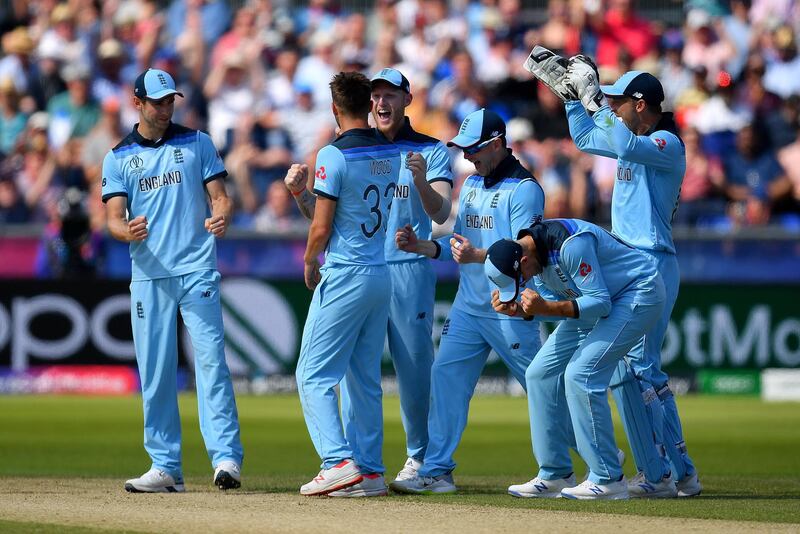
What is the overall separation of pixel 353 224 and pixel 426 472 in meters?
1.69

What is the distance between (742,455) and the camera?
40.5ft

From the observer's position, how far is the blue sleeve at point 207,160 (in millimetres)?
9406

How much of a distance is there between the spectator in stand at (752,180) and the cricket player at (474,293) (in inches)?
376

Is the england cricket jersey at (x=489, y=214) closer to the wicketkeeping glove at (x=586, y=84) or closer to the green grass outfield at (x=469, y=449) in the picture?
the wicketkeeping glove at (x=586, y=84)

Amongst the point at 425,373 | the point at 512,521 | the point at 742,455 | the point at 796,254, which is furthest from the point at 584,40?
the point at 512,521

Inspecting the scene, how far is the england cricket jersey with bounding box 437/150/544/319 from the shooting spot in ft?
A: 29.8

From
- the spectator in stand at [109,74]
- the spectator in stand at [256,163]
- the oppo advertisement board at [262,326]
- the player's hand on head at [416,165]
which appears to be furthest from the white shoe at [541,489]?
the spectator in stand at [109,74]

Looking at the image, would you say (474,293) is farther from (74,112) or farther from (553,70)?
(74,112)

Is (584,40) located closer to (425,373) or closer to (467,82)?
(467,82)

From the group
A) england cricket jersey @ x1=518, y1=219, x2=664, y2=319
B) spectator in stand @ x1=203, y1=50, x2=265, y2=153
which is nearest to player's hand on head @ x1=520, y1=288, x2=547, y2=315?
england cricket jersey @ x1=518, y1=219, x2=664, y2=319

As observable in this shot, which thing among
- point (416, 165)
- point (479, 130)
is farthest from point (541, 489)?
point (479, 130)

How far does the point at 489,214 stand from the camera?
9.22m

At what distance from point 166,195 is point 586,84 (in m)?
2.82

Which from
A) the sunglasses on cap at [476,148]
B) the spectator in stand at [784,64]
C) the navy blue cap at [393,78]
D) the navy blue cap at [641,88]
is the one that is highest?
the spectator in stand at [784,64]
